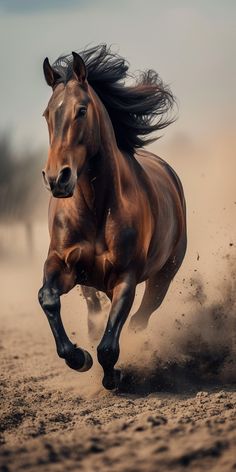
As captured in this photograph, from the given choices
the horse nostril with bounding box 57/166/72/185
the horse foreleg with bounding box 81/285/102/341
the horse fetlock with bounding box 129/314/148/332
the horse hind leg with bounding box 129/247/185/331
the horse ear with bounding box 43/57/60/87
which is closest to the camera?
the horse nostril with bounding box 57/166/72/185

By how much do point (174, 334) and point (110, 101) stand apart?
6.40ft

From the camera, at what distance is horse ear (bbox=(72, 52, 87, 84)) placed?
611 centimetres

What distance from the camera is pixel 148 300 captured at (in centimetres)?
813

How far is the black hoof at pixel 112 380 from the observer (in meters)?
6.29

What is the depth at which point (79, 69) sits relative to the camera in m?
6.16

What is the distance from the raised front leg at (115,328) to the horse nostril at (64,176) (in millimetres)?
904

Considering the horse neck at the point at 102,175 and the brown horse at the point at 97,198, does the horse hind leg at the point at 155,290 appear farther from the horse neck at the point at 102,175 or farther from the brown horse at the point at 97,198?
the horse neck at the point at 102,175

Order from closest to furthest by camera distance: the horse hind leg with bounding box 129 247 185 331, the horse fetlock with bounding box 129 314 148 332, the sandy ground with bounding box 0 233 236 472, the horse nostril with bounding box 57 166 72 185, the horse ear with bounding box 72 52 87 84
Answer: the sandy ground with bounding box 0 233 236 472 < the horse nostril with bounding box 57 166 72 185 < the horse ear with bounding box 72 52 87 84 < the horse fetlock with bounding box 129 314 148 332 < the horse hind leg with bounding box 129 247 185 331

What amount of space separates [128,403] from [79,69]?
2119mm

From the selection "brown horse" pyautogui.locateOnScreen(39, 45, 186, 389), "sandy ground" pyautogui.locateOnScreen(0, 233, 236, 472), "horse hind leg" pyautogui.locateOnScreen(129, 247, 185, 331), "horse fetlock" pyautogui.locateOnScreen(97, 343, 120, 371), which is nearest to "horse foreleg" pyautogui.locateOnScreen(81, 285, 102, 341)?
"sandy ground" pyautogui.locateOnScreen(0, 233, 236, 472)

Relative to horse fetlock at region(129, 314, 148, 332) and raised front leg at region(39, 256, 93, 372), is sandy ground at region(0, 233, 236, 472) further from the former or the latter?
raised front leg at region(39, 256, 93, 372)

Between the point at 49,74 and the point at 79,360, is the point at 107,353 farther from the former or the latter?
the point at 49,74

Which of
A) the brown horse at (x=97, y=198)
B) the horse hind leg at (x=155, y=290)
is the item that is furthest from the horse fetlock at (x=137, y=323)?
the brown horse at (x=97, y=198)

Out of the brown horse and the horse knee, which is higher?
the brown horse
